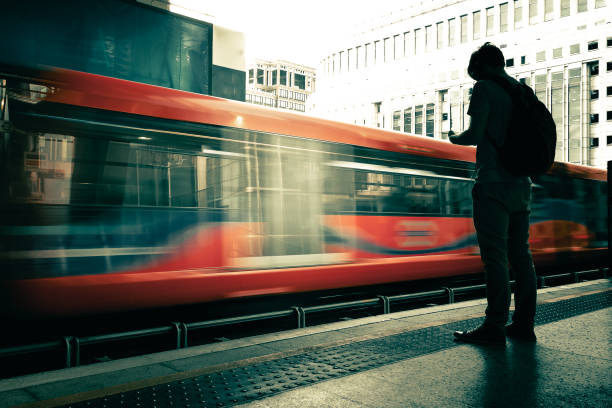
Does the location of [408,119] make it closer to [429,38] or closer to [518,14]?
[429,38]

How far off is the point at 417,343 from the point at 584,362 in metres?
1.06

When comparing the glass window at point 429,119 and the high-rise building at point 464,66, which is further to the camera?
the glass window at point 429,119

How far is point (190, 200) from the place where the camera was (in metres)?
5.90

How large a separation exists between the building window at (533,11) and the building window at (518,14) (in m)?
1.02

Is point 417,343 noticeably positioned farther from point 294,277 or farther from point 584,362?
point 294,277

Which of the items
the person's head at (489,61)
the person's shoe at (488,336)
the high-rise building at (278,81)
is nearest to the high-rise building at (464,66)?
the person's head at (489,61)

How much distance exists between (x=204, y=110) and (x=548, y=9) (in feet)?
195

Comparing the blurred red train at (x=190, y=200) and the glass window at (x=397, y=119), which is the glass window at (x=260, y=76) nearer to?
the glass window at (x=397, y=119)

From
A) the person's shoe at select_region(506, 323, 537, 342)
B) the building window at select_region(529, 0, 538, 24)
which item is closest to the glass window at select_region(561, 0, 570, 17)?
the building window at select_region(529, 0, 538, 24)

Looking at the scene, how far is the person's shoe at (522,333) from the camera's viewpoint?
3.60m

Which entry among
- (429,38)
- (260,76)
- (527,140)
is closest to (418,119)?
(429,38)

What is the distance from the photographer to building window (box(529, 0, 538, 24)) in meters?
56.0

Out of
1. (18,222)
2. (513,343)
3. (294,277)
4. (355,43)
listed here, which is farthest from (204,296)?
(355,43)

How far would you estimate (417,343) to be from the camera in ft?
12.0
